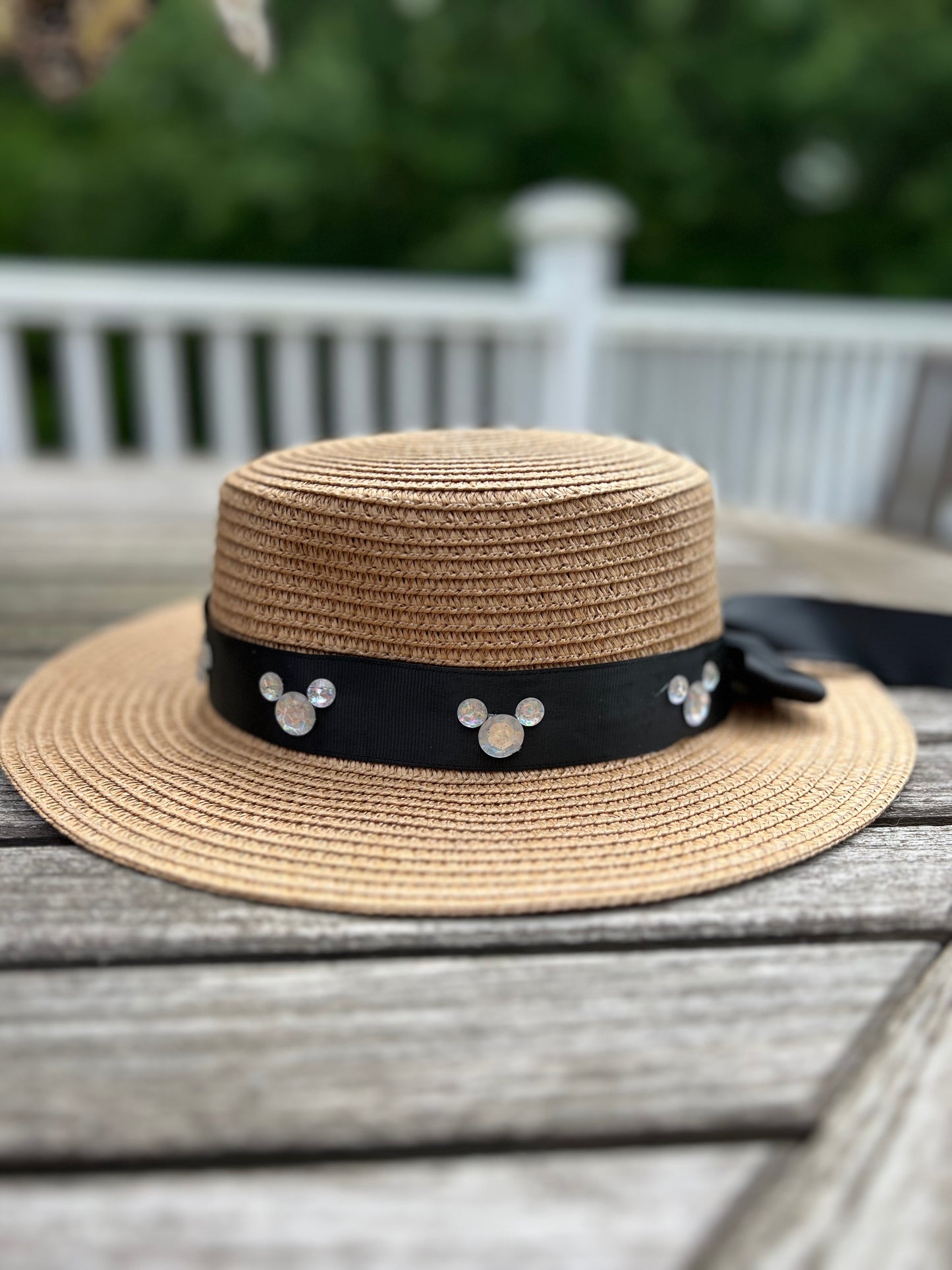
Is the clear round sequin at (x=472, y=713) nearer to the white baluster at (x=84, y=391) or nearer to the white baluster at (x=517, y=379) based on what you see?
the white baluster at (x=517, y=379)

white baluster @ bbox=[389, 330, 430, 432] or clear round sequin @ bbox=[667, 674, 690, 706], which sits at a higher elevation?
clear round sequin @ bbox=[667, 674, 690, 706]

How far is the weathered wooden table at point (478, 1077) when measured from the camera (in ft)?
1.55

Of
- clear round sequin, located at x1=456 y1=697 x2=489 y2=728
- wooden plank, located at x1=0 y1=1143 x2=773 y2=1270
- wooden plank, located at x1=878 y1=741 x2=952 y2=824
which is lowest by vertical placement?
wooden plank, located at x1=878 y1=741 x2=952 y2=824

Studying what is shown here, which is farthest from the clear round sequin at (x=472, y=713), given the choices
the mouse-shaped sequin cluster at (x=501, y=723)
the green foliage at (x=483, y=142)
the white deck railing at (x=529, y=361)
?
the green foliage at (x=483, y=142)

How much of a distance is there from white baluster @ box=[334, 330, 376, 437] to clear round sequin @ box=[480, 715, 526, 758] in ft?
7.15

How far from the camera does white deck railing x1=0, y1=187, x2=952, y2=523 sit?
267cm

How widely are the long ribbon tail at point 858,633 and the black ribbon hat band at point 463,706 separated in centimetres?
25

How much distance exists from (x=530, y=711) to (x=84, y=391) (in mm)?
2557

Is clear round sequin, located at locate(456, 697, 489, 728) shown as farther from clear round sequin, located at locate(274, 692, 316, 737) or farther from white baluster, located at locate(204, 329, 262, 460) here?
white baluster, located at locate(204, 329, 262, 460)

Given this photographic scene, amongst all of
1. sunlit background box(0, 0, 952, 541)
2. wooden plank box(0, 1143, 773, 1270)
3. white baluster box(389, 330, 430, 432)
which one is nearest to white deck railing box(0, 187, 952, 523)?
white baluster box(389, 330, 430, 432)

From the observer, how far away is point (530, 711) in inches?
32.5

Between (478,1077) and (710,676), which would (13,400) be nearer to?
(710,676)

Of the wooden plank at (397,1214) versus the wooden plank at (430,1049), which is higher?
the wooden plank at (397,1214)

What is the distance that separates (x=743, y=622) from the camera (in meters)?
1.21
